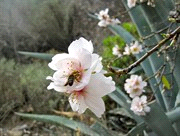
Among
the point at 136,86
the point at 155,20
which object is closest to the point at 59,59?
the point at 136,86

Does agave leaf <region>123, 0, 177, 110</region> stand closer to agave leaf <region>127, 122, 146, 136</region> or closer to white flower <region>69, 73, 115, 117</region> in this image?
agave leaf <region>127, 122, 146, 136</region>

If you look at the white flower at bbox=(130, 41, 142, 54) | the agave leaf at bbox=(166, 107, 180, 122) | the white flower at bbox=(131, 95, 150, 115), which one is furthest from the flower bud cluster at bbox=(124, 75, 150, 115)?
the white flower at bbox=(130, 41, 142, 54)

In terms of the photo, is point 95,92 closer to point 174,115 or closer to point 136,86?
point 136,86

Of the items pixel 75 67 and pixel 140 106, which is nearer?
pixel 75 67

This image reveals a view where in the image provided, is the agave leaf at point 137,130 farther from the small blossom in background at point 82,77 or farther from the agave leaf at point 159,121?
the small blossom in background at point 82,77

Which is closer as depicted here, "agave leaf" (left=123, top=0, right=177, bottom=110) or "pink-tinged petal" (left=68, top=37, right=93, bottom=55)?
"pink-tinged petal" (left=68, top=37, right=93, bottom=55)

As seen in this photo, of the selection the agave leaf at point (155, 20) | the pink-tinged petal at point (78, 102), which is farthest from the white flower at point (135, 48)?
the pink-tinged petal at point (78, 102)
